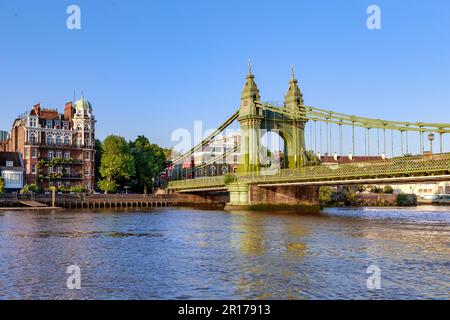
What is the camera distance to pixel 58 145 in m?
117

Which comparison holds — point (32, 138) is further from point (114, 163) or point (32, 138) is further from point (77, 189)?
point (114, 163)

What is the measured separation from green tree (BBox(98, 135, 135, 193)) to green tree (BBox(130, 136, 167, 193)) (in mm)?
4972

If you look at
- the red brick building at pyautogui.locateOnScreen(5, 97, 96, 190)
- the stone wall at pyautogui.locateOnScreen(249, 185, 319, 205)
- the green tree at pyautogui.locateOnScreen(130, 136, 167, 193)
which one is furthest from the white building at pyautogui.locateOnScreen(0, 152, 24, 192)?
the stone wall at pyautogui.locateOnScreen(249, 185, 319, 205)

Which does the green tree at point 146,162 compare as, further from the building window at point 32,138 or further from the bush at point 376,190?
the bush at point 376,190

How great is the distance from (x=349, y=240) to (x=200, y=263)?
45.9 feet

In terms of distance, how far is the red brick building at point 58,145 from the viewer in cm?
11362

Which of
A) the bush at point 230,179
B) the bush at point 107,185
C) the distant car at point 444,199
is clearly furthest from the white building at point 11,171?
the distant car at point 444,199

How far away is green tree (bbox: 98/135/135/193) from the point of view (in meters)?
112

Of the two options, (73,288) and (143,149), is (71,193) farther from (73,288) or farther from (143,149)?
(73,288)

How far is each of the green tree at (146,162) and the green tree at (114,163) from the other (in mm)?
4972

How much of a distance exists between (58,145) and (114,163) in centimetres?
1364

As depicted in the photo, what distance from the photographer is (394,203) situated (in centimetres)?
14400

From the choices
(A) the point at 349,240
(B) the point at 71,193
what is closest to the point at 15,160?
(B) the point at 71,193

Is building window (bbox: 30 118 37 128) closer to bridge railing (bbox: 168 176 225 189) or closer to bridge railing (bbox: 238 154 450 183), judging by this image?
bridge railing (bbox: 168 176 225 189)
